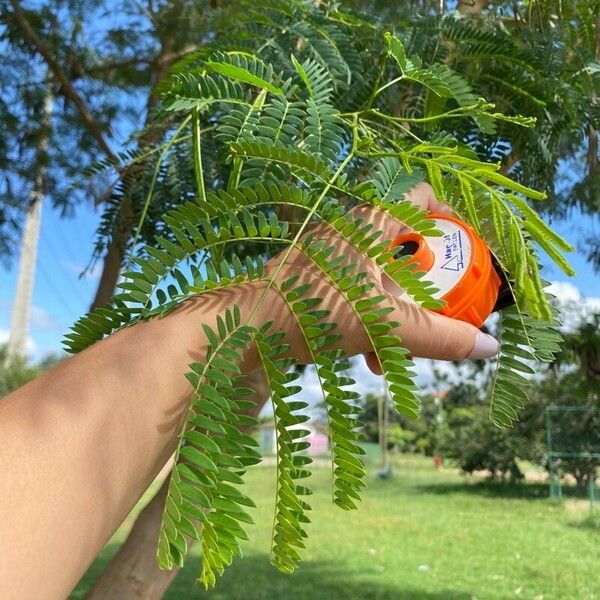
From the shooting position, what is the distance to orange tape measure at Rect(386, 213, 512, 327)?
1.83ft

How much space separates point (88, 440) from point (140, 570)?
95 centimetres

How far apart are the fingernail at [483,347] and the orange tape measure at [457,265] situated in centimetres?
2

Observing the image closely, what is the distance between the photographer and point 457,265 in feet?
1.82

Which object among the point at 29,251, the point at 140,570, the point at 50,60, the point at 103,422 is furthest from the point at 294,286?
the point at 29,251

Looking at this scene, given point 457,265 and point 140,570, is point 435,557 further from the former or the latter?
point 457,265

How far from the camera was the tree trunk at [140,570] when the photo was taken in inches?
51.3

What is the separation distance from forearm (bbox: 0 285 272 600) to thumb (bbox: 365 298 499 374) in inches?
4.4

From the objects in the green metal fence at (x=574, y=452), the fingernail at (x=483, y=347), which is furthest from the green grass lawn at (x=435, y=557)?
the fingernail at (x=483, y=347)

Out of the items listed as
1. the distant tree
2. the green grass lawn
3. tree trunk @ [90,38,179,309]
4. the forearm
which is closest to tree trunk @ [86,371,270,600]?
tree trunk @ [90,38,179,309]

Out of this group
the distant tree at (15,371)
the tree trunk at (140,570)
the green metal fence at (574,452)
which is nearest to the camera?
the tree trunk at (140,570)

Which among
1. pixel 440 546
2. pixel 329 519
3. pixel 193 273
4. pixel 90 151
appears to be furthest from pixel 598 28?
pixel 329 519

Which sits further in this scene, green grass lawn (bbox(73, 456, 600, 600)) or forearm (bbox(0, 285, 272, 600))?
green grass lawn (bbox(73, 456, 600, 600))

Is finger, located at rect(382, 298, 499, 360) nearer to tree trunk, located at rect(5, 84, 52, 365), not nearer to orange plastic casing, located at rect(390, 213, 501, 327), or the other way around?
orange plastic casing, located at rect(390, 213, 501, 327)

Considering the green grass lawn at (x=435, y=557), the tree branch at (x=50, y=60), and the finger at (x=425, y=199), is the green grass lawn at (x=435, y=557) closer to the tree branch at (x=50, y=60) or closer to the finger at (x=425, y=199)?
the finger at (x=425, y=199)
